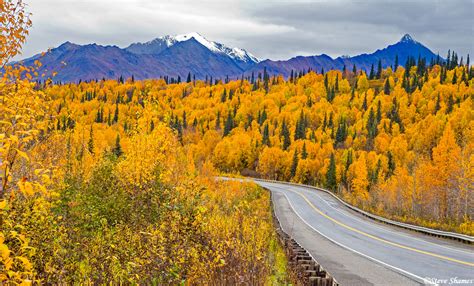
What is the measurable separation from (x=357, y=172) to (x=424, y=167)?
80.1 feet

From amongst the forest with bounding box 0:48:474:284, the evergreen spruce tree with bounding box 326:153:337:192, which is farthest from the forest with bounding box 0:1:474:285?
the evergreen spruce tree with bounding box 326:153:337:192

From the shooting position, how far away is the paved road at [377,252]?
37.8 ft

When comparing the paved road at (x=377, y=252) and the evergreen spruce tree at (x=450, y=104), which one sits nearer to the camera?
the paved road at (x=377, y=252)

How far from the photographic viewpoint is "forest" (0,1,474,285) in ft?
21.1

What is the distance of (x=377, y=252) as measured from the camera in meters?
15.9

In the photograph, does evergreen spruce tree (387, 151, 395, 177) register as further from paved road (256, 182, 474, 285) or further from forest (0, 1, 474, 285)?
paved road (256, 182, 474, 285)

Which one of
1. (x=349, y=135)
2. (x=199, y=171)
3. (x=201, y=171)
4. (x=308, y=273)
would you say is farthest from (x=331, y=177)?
(x=308, y=273)

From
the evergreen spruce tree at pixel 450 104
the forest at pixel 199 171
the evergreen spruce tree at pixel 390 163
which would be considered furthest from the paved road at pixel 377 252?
the evergreen spruce tree at pixel 450 104

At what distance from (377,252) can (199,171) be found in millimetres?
41811

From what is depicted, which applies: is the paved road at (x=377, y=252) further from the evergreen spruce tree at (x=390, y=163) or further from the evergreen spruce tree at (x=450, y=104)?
the evergreen spruce tree at (x=450, y=104)

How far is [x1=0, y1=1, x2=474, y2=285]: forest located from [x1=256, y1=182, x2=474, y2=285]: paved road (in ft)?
6.29

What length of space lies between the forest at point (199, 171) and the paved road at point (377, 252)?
6.29 ft

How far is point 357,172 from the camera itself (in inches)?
3172

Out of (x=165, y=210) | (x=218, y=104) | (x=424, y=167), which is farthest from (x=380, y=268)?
(x=218, y=104)
